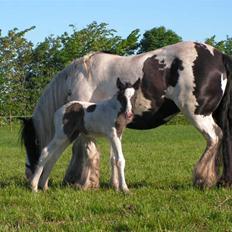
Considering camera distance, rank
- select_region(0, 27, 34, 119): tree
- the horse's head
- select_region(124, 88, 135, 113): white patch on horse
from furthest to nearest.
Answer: select_region(0, 27, 34, 119): tree < the horse's head < select_region(124, 88, 135, 113): white patch on horse

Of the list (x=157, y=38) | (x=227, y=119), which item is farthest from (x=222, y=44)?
(x=227, y=119)

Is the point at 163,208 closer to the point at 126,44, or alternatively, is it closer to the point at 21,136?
the point at 21,136

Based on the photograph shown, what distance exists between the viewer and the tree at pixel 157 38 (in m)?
83.7

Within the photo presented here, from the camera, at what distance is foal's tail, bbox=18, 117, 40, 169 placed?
8.42m

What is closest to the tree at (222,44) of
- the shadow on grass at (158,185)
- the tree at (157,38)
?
the tree at (157,38)

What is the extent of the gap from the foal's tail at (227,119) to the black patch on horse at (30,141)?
8.96 ft

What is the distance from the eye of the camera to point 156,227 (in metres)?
5.07

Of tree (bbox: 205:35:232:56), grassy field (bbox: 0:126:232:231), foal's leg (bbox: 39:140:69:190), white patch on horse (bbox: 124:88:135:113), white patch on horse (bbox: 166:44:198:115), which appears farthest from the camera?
tree (bbox: 205:35:232:56)

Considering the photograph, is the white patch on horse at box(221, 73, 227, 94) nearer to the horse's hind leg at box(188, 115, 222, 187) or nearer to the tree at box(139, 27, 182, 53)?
the horse's hind leg at box(188, 115, 222, 187)

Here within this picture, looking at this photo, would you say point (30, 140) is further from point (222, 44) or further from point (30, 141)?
point (222, 44)

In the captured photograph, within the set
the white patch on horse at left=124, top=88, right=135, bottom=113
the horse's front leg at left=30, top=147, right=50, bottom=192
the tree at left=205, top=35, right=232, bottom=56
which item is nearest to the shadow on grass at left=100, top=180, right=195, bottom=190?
the horse's front leg at left=30, top=147, right=50, bottom=192

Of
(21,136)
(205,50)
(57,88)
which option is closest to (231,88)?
(205,50)

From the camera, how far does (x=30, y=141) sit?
27.8ft

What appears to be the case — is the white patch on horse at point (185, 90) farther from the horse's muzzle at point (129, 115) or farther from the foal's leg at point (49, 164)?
the foal's leg at point (49, 164)
